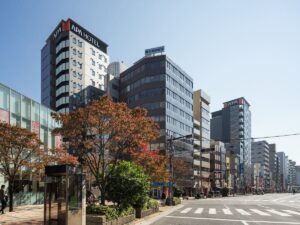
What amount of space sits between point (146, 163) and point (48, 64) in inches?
3411

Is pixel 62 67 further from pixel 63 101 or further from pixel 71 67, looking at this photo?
pixel 63 101

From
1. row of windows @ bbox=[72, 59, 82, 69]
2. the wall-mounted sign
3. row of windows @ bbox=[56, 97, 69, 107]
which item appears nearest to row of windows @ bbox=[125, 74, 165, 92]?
the wall-mounted sign

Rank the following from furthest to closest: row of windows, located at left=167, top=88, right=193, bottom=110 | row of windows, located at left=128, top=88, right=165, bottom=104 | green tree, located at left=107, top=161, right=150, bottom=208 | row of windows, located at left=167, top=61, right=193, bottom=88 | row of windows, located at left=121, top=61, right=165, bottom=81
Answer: row of windows, located at left=167, top=61, right=193, bottom=88 < row of windows, located at left=167, top=88, right=193, bottom=110 < row of windows, located at left=121, top=61, right=165, bottom=81 < row of windows, located at left=128, top=88, right=165, bottom=104 < green tree, located at left=107, top=161, right=150, bottom=208

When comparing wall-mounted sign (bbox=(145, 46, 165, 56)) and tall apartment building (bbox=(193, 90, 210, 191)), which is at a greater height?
wall-mounted sign (bbox=(145, 46, 165, 56))

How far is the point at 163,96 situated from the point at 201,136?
30.7 meters

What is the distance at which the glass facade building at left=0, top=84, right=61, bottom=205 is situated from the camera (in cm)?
3184

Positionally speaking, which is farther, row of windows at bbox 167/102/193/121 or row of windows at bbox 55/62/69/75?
row of windows at bbox 55/62/69/75

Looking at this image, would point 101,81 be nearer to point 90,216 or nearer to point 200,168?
point 200,168

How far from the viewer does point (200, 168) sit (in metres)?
117

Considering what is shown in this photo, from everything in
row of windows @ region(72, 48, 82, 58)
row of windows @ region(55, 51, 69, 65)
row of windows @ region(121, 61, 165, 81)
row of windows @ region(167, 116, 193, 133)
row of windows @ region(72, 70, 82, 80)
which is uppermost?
row of windows @ region(72, 48, 82, 58)

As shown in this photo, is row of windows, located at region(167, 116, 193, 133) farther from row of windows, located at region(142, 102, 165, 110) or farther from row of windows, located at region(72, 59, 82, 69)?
row of windows, located at region(72, 59, 82, 69)

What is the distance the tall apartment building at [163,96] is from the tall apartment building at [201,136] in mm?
7662

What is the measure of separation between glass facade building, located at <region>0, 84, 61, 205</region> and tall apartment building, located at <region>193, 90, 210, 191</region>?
77940 millimetres

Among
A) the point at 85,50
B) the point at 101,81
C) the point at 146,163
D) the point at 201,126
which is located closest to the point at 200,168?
the point at 201,126
